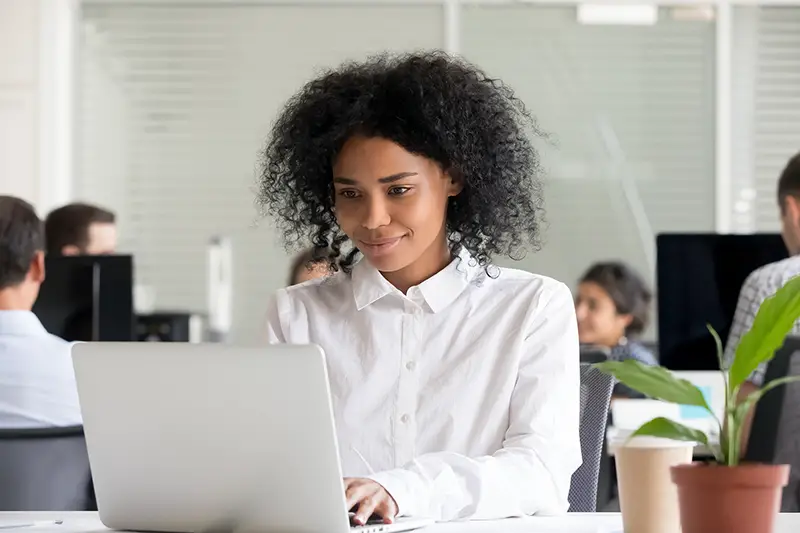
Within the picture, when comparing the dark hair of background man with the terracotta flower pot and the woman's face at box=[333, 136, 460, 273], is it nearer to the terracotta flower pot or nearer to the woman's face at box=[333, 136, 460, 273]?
the woman's face at box=[333, 136, 460, 273]

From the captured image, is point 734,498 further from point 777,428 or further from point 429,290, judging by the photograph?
point 777,428

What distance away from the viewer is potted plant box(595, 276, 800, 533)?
4.00ft

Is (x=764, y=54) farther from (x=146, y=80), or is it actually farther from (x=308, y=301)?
(x=308, y=301)

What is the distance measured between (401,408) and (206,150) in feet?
15.9

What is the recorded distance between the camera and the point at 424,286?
6.55 ft

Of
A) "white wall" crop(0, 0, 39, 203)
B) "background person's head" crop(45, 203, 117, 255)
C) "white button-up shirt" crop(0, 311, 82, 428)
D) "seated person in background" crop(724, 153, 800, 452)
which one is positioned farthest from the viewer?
"white wall" crop(0, 0, 39, 203)

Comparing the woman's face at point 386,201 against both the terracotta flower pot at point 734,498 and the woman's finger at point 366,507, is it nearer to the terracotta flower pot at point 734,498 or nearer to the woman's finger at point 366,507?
the woman's finger at point 366,507

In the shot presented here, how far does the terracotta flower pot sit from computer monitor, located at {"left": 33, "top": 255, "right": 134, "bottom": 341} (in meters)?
2.21

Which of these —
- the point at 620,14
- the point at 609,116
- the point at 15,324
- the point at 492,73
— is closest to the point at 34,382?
the point at 15,324

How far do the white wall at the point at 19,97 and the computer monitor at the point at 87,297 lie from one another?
3385 mm

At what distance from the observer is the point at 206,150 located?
6613 millimetres

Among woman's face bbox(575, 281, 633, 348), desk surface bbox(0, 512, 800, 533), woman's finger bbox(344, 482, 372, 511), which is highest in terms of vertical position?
woman's finger bbox(344, 482, 372, 511)

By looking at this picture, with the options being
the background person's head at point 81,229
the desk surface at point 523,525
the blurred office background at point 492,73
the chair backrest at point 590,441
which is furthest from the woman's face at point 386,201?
the blurred office background at point 492,73

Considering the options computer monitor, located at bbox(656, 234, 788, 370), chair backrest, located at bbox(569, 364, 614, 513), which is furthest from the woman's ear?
computer monitor, located at bbox(656, 234, 788, 370)
